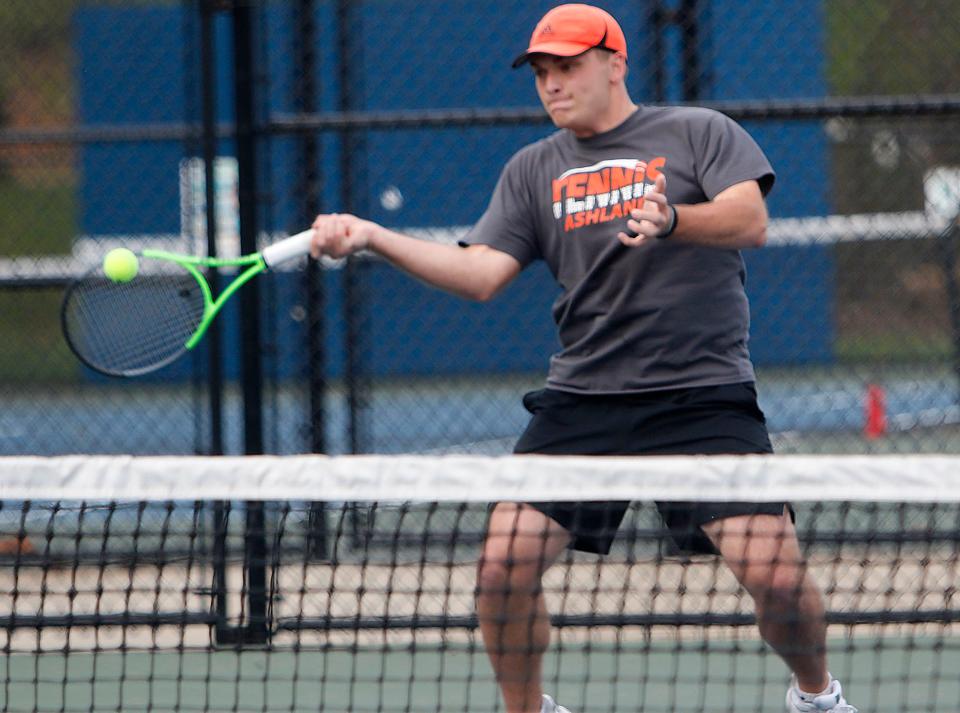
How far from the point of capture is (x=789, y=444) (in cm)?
707

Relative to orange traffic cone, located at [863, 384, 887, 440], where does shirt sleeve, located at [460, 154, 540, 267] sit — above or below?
above

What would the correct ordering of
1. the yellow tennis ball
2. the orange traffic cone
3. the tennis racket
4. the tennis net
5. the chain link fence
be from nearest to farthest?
the tennis net, the yellow tennis ball, the tennis racket, the orange traffic cone, the chain link fence

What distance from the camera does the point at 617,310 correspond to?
2.95 m

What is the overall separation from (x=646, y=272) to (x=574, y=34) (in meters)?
0.49

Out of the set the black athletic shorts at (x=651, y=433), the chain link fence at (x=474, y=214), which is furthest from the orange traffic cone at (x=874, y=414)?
the black athletic shorts at (x=651, y=433)

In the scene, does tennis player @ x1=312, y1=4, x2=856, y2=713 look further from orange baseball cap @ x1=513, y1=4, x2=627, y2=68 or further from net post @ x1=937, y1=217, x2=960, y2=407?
net post @ x1=937, y1=217, x2=960, y2=407

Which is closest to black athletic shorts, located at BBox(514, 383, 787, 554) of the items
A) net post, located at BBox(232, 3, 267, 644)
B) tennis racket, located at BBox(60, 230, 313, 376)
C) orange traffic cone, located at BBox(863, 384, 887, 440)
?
tennis racket, located at BBox(60, 230, 313, 376)

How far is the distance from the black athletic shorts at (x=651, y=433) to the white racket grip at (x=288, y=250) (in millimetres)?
609

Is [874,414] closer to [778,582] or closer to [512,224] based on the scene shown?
[512,224]

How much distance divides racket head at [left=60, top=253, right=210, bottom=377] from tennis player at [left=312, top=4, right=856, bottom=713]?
0.70 m

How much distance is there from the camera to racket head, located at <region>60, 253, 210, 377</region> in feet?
11.0

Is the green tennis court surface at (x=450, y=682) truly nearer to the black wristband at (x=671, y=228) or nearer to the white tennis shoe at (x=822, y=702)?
the white tennis shoe at (x=822, y=702)

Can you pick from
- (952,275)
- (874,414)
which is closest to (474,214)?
(874,414)

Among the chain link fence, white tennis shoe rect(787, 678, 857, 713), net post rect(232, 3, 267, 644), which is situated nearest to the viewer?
white tennis shoe rect(787, 678, 857, 713)
